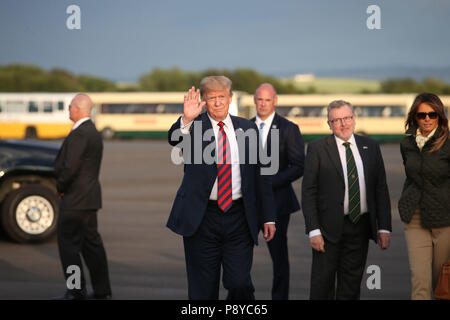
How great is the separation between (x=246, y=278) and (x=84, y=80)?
357 feet

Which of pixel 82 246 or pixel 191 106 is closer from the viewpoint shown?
pixel 191 106

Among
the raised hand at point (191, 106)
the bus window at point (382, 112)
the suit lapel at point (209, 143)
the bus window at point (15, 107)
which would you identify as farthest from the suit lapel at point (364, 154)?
the bus window at point (15, 107)

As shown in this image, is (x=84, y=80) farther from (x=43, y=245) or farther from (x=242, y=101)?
(x=43, y=245)

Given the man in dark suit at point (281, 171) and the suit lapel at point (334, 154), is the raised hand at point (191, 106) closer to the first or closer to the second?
the suit lapel at point (334, 154)

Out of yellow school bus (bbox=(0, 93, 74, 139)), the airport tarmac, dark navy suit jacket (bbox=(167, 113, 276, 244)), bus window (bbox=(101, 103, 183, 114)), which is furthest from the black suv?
bus window (bbox=(101, 103, 183, 114))

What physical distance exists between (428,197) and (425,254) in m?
0.45

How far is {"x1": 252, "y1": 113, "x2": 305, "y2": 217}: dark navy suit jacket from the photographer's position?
686 cm

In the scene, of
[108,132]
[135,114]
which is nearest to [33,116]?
[108,132]

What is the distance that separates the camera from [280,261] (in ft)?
22.4

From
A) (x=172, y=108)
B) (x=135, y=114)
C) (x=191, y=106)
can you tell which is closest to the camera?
(x=191, y=106)

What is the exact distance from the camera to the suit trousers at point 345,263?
18.2ft

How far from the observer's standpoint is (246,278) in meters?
5.20

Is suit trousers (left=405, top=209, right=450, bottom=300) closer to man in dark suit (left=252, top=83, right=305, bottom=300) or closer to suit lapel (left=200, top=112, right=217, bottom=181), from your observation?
man in dark suit (left=252, top=83, right=305, bottom=300)

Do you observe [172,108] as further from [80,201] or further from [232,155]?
[232,155]
